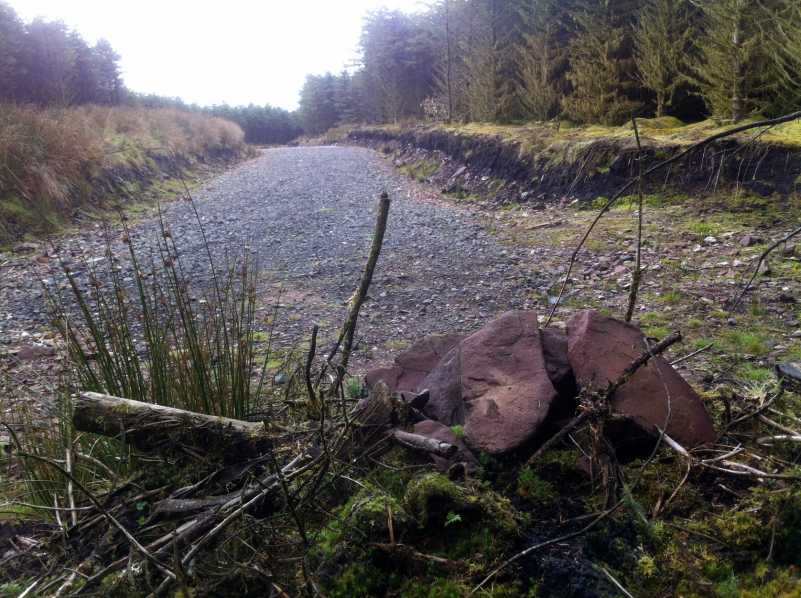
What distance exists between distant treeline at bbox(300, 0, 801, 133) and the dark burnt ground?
338cm

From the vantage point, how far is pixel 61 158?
991 centimetres

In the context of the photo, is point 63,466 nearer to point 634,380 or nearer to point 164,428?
point 164,428

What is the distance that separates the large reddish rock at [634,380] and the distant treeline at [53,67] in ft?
53.9

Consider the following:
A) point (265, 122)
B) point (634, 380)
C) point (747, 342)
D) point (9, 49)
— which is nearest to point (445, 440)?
point (634, 380)

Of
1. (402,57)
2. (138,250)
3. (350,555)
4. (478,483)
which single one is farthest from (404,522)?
(402,57)

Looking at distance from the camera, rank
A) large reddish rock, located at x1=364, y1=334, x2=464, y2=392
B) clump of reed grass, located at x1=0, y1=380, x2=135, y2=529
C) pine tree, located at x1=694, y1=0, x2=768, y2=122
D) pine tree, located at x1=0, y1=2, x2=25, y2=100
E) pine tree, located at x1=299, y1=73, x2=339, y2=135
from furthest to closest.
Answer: pine tree, located at x1=299, y1=73, x2=339, y2=135 → pine tree, located at x1=0, y1=2, x2=25, y2=100 → pine tree, located at x1=694, y1=0, x2=768, y2=122 → large reddish rock, located at x1=364, y1=334, x2=464, y2=392 → clump of reed grass, located at x1=0, y1=380, x2=135, y2=529

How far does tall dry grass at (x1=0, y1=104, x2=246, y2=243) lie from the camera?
8.80 meters

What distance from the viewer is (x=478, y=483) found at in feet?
5.96

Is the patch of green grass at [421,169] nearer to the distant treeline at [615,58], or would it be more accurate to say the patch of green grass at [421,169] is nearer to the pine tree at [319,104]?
the distant treeline at [615,58]

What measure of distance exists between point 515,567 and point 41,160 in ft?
34.8

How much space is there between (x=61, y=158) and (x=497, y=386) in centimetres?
1034

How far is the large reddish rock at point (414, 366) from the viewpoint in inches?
111

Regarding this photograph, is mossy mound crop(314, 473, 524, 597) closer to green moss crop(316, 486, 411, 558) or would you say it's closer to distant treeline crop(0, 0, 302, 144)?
green moss crop(316, 486, 411, 558)

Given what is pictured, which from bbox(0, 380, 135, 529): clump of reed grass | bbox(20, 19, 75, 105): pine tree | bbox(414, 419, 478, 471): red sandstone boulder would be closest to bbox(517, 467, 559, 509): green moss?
bbox(414, 419, 478, 471): red sandstone boulder
